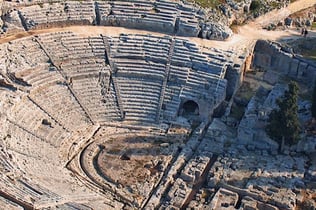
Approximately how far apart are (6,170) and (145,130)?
11.7 metres

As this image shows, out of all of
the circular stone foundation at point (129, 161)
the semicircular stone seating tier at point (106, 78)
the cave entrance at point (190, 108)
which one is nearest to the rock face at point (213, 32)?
the semicircular stone seating tier at point (106, 78)

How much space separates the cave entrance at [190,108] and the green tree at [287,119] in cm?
665

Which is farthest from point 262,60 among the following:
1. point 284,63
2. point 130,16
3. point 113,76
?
point 113,76

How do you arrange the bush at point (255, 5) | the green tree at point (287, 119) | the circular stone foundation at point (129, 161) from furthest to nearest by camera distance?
the bush at point (255, 5), the green tree at point (287, 119), the circular stone foundation at point (129, 161)

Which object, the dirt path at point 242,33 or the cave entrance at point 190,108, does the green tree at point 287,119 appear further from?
the dirt path at point 242,33

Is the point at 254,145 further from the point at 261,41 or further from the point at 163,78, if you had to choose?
the point at 261,41

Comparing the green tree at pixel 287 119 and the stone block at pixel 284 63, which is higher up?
the stone block at pixel 284 63

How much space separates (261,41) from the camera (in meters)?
44.5

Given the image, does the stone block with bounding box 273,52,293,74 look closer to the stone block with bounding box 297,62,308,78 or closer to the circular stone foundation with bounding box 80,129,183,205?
the stone block with bounding box 297,62,308,78

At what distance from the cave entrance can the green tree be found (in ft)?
21.8

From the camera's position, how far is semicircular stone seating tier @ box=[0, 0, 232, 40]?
4203 centimetres

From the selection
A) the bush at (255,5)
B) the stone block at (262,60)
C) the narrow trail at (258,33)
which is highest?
the bush at (255,5)

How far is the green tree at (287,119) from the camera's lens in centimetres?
3378

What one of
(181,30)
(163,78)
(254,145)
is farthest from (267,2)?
(254,145)
